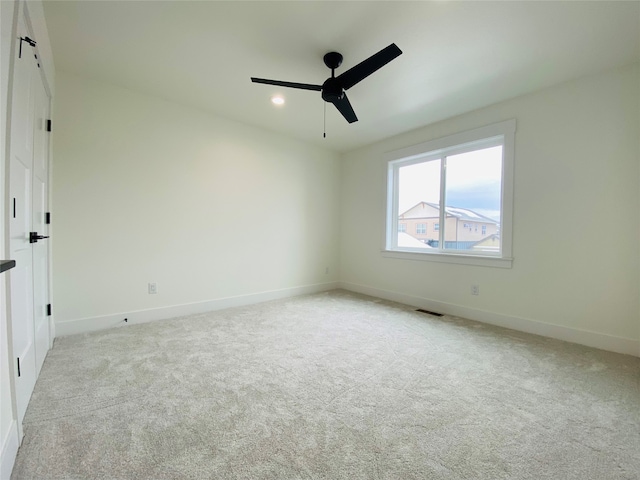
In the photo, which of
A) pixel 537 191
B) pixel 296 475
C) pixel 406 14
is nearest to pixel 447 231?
pixel 537 191

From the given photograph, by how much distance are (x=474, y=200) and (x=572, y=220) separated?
98cm

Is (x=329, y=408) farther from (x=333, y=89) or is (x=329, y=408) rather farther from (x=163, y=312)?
(x=163, y=312)

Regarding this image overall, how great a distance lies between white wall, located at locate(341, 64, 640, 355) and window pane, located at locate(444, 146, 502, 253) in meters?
0.25

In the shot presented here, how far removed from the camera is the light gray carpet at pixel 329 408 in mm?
1228

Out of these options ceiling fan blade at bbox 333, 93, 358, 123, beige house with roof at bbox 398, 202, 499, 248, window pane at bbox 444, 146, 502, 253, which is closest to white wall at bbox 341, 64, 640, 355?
window pane at bbox 444, 146, 502, 253

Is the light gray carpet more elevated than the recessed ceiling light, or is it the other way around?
the recessed ceiling light

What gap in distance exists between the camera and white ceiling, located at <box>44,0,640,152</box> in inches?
73.9

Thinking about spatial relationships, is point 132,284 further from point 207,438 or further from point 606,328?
point 606,328

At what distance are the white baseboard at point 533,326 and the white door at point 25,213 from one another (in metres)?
3.81

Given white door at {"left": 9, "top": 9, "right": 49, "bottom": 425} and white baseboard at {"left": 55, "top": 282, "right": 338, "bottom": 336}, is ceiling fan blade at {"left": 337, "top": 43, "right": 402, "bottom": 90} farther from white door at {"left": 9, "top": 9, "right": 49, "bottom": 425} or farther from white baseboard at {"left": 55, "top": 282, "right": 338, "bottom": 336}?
white baseboard at {"left": 55, "top": 282, "right": 338, "bottom": 336}

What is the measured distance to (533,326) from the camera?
114 inches

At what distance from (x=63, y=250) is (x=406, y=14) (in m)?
3.57

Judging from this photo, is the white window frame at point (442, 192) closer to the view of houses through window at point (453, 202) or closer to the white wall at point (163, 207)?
the view of houses through window at point (453, 202)

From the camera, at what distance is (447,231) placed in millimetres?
3727
